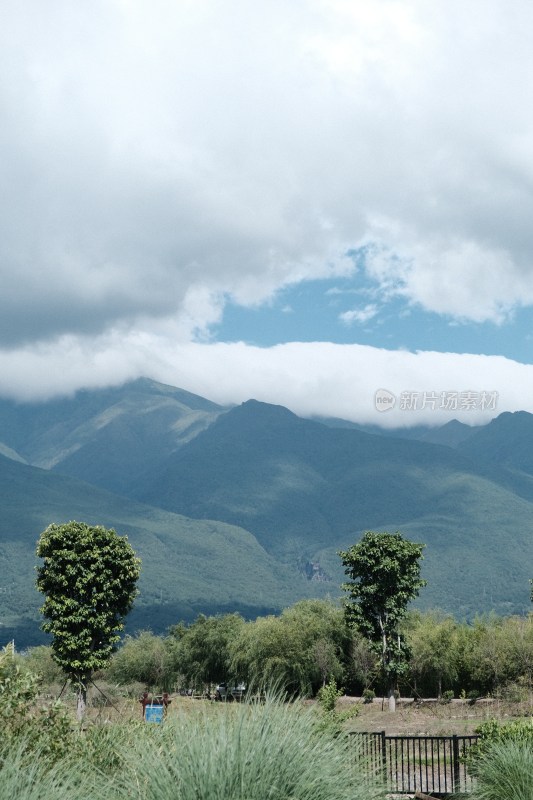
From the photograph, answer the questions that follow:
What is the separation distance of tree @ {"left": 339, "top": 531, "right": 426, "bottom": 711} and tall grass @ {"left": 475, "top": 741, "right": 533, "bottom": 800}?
130 feet

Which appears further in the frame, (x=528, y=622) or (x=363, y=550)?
(x=528, y=622)

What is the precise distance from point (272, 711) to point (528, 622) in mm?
54691

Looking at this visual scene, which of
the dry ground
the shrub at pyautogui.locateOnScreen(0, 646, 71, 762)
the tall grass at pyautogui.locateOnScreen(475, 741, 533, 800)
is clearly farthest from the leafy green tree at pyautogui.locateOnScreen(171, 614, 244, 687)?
the shrub at pyautogui.locateOnScreen(0, 646, 71, 762)

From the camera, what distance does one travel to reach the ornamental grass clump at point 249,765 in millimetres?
8359

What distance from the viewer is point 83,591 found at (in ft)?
142

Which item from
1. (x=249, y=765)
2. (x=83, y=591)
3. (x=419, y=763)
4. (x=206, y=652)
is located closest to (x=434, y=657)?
(x=83, y=591)

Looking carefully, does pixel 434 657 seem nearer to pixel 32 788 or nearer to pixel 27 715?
pixel 27 715

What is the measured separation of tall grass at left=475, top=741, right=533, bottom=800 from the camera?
39.9ft

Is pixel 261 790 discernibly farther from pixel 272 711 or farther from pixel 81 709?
pixel 81 709

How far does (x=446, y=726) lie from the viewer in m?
36.4

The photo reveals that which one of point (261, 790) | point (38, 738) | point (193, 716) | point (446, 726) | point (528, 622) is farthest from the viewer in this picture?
point (528, 622)

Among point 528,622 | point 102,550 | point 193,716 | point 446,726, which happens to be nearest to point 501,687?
point 528,622

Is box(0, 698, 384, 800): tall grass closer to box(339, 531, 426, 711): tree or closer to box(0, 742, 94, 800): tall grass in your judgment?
box(0, 742, 94, 800): tall grass

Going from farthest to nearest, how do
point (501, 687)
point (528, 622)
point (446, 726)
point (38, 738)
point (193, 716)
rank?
point (528, 622), point (501, 687), point (446, 726), point (38, 738), point (193, 716)
